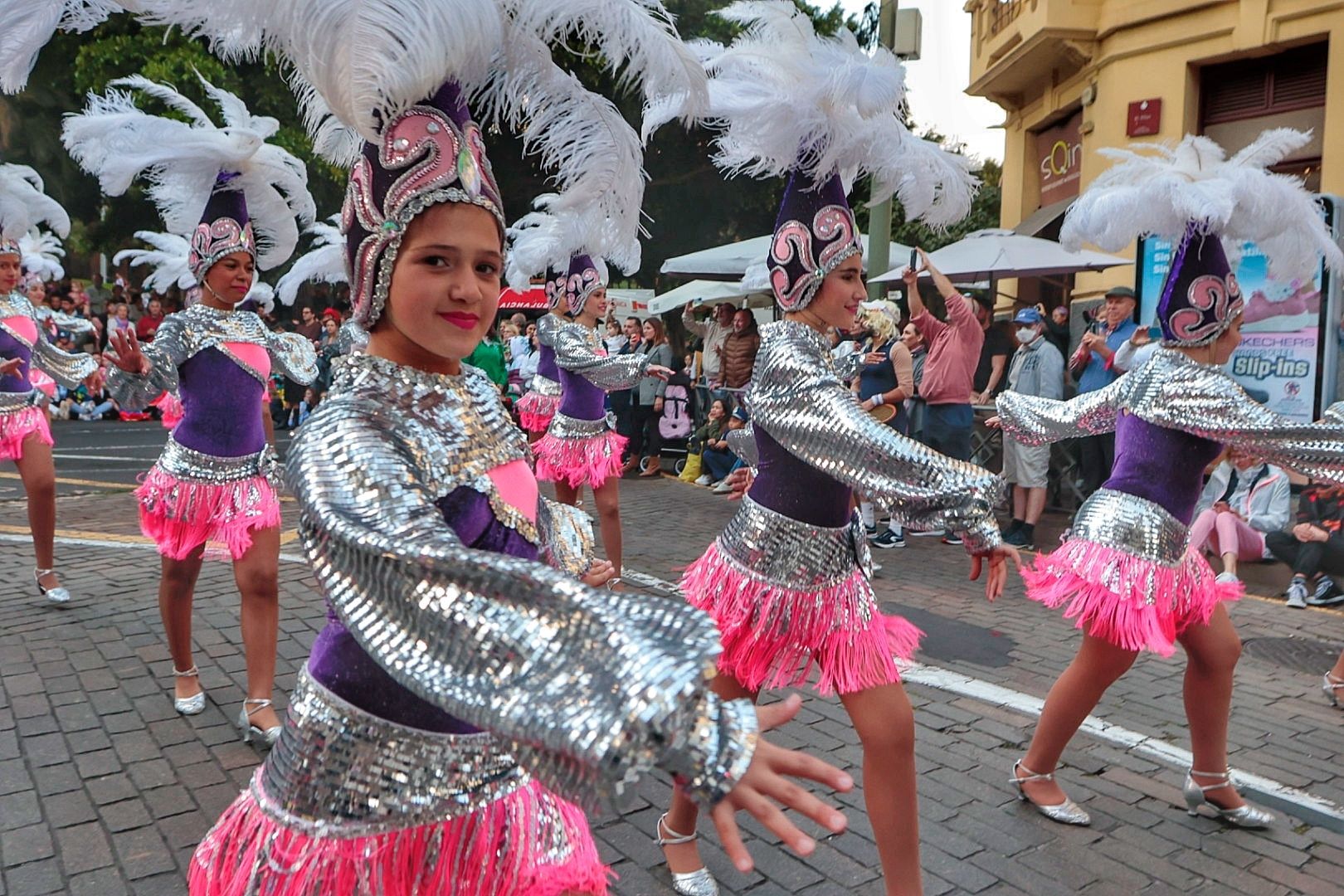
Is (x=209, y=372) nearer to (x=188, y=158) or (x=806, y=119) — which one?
(x=188, y=158)

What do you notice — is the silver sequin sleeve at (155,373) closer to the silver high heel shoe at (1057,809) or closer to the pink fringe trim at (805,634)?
the pink fringe trim at (805,634)

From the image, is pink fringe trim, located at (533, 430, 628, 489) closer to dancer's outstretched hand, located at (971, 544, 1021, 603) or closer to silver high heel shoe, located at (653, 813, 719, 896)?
silver high heel shoe, located at (653, 813, 719, 896)

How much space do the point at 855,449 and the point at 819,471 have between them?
0.27 metres

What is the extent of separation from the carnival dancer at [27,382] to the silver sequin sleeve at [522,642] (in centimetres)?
519

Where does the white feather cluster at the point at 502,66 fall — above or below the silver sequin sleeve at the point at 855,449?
above

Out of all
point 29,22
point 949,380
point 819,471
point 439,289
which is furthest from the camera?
point 949,380

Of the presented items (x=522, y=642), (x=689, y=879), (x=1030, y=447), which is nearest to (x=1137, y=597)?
(x=689, y=879)

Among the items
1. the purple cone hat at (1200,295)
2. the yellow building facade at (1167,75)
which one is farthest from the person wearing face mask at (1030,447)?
the purple cone hat at (1200,295)

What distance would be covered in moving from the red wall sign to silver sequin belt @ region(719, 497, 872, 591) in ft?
39.9

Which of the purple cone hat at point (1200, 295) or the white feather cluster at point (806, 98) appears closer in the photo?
the white feather cluster at point (806, 98)

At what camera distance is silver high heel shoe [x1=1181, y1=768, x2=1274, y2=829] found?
3555 mm

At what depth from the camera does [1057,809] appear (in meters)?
3.57

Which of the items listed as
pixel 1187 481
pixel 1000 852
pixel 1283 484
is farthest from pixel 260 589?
pixel 1283 484

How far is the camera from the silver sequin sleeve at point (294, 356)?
4.67 metres
